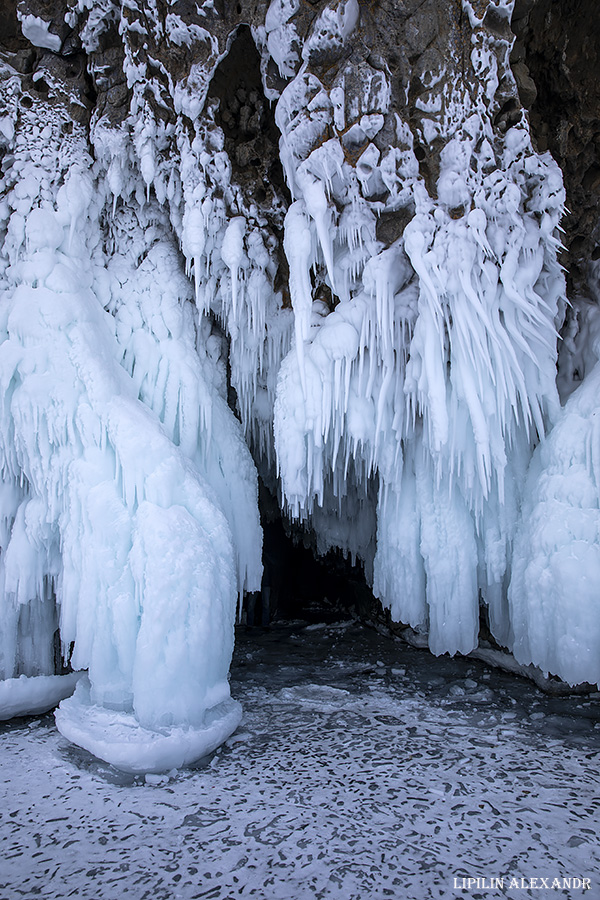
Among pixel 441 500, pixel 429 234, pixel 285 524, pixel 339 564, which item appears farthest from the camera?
pixel 339 564

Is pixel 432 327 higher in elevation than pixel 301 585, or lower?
higher

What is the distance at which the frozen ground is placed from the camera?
2.57 m

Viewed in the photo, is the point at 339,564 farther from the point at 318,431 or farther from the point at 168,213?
the point at 168,213

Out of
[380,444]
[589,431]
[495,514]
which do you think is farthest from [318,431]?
[589,431]

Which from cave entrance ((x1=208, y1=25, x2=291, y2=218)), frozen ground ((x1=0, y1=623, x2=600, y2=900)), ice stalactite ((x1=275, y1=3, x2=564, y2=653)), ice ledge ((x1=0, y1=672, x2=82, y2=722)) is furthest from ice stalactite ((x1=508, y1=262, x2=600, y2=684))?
ice ledge ((x1=0, y1=672, x2=82, y2=722))

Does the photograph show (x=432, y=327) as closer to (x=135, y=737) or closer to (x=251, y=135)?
(x=251, y=135)

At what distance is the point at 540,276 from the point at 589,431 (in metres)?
1.27

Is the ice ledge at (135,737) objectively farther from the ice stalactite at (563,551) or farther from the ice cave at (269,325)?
the ice stalactite at (563,551)

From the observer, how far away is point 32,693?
176 inches

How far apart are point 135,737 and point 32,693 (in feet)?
4.61

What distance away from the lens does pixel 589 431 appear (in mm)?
4230

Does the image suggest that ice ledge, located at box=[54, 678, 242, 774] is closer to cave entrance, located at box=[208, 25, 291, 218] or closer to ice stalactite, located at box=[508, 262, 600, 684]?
ice stalactite, located at box=[508, 262, 600, 684]

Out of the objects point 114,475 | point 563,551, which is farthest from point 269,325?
point 563,551

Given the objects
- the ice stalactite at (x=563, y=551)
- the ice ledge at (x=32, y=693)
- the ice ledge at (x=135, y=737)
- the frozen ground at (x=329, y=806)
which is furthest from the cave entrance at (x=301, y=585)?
the ice ledge at (x=135, y=737)
